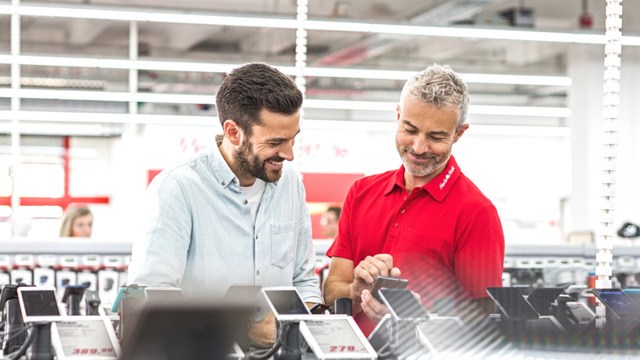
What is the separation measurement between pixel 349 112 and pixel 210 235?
13165 mm

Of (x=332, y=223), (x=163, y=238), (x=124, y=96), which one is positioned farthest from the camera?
(x=124, y=96)

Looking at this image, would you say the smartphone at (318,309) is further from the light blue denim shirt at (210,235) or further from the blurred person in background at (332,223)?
the blurred person in background at (332,223)

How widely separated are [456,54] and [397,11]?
8.90 ft

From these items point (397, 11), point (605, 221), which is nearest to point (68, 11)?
point (605, 221)

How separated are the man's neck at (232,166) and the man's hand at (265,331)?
0.46 m

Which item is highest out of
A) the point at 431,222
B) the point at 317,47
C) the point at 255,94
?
the point at 317,47

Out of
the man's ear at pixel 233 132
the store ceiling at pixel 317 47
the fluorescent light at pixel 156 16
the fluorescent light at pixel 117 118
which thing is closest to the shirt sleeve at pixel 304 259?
the man's ear at pixel 233 132

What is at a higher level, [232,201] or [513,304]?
[232,201]

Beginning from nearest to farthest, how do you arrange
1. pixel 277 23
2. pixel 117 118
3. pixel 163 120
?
pixel 277 23 < pixel 117 118 < pixel 163 120

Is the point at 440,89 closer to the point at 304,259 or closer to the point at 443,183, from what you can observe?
the point at 443,183

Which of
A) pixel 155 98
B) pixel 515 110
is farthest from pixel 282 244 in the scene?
pixel 515 110

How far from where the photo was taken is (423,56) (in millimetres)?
12477

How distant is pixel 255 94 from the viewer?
1.76m

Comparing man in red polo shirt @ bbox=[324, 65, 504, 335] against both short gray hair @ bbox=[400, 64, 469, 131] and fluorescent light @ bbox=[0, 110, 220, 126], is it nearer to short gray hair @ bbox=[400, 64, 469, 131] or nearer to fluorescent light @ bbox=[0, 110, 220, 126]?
short gray hair @ bbox=[400, 64, 469, 131]
